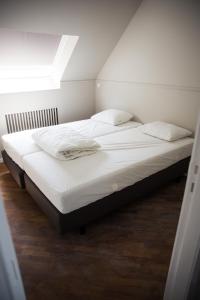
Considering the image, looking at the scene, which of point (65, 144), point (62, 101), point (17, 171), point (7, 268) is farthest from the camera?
point (62, 101)

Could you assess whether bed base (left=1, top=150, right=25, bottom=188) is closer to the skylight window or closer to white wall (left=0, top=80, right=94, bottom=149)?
white wall (left=0, top=80, right=94, bottom=149)

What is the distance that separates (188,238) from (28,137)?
2.22 metres

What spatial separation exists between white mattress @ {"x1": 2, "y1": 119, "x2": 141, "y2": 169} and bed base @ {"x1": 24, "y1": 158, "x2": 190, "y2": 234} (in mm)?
275

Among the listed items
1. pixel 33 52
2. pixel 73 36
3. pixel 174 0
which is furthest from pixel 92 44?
pixel 174 0

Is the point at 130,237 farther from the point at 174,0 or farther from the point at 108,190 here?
the point at 174,0

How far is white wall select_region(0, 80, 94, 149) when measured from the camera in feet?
10.2

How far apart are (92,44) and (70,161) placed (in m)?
2.02

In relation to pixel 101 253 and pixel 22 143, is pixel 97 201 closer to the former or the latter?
pixel 101 253

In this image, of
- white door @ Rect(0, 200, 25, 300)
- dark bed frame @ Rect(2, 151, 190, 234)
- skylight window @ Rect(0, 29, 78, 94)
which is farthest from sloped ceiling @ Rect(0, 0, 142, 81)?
white door @ Rect(0, 200, 25, 300)

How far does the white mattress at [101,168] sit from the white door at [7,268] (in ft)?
2.40

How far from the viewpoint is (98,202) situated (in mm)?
1769

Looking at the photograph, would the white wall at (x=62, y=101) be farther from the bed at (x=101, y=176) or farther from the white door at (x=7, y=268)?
the white door at (x=7, y=268)

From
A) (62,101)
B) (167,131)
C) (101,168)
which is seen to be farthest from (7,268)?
(62,101)

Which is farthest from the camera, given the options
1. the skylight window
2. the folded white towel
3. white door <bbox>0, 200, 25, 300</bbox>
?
the skylight window
